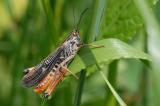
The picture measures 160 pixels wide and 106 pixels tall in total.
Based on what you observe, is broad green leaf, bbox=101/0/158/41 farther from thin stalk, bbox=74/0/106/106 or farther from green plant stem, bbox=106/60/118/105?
thin stalk, bbox=74/0/106/106

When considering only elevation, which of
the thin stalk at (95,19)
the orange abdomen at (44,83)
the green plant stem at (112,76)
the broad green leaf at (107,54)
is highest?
the thin stalk at (95,19)

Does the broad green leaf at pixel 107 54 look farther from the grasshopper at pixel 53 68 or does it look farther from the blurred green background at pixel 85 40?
the grasshopper at pixel 53 68

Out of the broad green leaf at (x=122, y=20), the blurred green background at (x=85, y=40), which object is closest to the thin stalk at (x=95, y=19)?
the blurred green background at (x=85, y=40)

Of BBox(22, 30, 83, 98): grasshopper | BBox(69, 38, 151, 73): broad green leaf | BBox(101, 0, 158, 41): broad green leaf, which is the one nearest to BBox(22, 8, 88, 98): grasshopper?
BBox(22, 30, 83, 98): grasshopper

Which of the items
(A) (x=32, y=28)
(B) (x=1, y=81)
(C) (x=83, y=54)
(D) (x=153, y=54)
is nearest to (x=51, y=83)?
(C) (x=83, y=54)

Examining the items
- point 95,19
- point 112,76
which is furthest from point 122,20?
point 95,19

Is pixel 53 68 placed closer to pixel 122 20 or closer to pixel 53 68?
pixel 53 68
